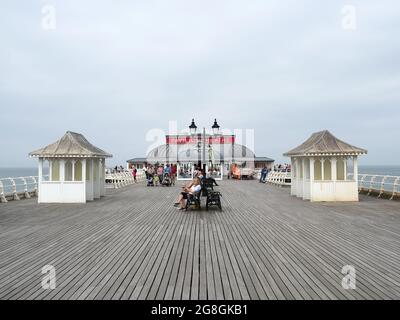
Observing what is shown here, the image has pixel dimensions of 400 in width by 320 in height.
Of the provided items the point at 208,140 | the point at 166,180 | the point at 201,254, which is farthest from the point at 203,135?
the point at 201,254

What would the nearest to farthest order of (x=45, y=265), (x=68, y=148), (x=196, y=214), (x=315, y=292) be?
(x=315, y=292) → (x=45, y=265) → (x=196, y=214) → (x=68, y=148)

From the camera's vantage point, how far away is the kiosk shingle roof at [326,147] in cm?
1320

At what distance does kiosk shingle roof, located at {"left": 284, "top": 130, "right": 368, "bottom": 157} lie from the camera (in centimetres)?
1320

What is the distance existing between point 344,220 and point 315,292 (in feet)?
18.3

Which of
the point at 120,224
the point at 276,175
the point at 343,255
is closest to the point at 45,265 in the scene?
the point at 120,224

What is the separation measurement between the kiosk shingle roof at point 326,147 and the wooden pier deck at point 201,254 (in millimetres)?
3256

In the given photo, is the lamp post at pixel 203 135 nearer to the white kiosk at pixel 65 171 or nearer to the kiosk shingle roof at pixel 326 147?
the kiosk shingle roof at pixel 326 147

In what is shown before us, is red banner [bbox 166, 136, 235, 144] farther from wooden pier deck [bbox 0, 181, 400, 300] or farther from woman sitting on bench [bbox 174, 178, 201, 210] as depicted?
wooden pier deck [bbox 0, 181, 400, 300]

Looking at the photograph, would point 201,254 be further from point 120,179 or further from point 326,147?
point 120,179

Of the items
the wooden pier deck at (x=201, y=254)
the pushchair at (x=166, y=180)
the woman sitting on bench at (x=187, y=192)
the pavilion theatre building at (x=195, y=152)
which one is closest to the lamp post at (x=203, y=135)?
the pavilion theatre building at (x=195, y=152)

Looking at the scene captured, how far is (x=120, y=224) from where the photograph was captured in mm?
8812

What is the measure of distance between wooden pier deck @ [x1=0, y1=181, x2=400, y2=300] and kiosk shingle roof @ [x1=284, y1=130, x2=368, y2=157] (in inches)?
128

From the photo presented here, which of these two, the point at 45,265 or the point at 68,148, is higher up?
the point at 68,148
